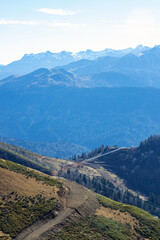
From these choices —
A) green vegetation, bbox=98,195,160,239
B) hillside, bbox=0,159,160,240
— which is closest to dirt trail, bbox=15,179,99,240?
hillside, bbox=0,159,160,240

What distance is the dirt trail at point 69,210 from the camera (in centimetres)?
6900

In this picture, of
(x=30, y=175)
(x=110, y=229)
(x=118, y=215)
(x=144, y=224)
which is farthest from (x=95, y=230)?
(x=30, y=175)

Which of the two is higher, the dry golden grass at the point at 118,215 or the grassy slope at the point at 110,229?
the dry golden grass at the point at 118,215

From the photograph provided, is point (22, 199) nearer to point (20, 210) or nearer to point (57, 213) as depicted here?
point (20, 210)

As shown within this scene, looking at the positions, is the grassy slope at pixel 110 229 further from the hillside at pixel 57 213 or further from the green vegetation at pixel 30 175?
the green vegetation at pixel 30 175

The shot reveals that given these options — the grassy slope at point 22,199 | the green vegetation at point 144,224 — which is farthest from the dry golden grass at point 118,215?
the grassy slope at point 22,199

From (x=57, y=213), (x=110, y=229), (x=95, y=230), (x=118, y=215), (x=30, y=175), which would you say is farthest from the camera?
(x=30, y=175)

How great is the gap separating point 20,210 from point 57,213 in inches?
403

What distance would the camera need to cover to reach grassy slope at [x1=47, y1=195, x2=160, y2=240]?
7175 centimetres

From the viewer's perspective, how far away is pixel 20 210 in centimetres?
7575

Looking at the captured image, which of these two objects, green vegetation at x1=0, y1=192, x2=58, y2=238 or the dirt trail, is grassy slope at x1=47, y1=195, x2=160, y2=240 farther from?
green vegetation at x1=0, y1=192, x2=58, y2=238

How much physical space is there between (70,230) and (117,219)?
2150cm

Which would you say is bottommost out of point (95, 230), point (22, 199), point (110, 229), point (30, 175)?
point (95, 230)

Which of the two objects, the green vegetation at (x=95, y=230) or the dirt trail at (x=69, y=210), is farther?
the green vegetation at (x=95, y=230)
